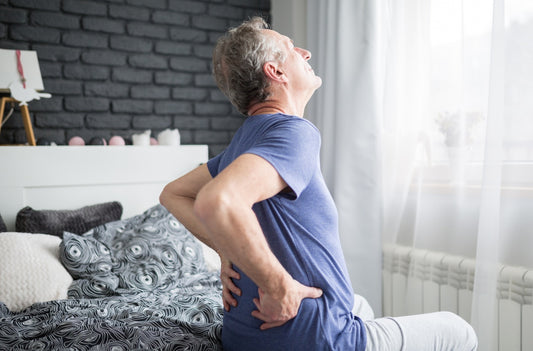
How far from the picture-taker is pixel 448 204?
7.20 feet

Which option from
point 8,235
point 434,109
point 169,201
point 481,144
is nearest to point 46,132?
point 8,235

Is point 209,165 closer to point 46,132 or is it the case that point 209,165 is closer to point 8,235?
point 8,235

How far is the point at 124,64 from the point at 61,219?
112 centimetres

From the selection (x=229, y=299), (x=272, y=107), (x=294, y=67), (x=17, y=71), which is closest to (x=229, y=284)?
(x=229, y=299)

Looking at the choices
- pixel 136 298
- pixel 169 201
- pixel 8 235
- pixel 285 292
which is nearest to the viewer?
pixel 285 292

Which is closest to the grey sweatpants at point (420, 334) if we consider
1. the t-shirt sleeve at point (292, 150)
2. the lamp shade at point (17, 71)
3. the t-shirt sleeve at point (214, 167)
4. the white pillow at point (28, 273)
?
the t-shirt sleeve at point (292, 150)

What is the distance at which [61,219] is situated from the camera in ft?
8.20

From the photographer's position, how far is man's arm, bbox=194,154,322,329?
869 millimetres

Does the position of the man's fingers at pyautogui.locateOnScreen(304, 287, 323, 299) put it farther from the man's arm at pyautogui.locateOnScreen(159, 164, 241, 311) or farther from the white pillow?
the white pillow

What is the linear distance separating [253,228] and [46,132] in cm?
239

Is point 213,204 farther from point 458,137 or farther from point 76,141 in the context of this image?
point 76,141

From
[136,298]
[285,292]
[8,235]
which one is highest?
[285,292]

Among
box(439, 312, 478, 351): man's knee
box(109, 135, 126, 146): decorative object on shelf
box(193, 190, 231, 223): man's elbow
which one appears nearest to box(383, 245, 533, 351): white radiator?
box(439, 312, 478, 351): man's knee

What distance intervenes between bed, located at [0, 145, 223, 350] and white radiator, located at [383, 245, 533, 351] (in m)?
0.88
